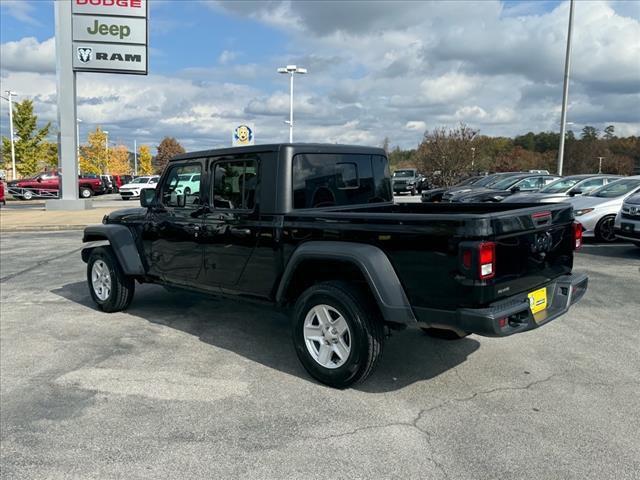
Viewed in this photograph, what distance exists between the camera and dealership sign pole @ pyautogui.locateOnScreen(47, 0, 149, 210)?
69.5 feet

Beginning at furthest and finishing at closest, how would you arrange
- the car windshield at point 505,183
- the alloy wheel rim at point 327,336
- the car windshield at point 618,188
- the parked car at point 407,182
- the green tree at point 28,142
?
1. the green tree at point 28,142
2. the parked car at point 407,182
3. the car windshield at point 505,183
4. the car windshield at point 618,188
5. the alloy wheel rim at point 327,336

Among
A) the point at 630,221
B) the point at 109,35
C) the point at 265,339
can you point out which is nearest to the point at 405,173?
the point at 109,35

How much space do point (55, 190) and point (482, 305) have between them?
38.2m

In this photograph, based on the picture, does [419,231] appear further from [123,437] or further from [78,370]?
[78,370]

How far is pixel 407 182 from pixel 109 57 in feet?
63.9

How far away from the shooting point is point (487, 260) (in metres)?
3.35

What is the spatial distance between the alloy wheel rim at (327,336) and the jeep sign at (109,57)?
801 inches

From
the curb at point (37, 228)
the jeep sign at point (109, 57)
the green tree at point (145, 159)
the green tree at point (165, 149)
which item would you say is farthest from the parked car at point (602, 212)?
the green tree at point (165, 149)

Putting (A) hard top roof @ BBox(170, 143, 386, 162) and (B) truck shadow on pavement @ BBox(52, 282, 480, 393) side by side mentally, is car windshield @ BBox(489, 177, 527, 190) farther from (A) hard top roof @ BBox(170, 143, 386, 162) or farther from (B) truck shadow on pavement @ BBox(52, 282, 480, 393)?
(A) hard top roof @ BBox(170, 143, 386, 162)

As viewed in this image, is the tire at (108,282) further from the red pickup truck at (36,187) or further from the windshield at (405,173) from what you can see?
the red pickup truck at (36,187)

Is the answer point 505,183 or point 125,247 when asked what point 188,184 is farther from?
point 505,183

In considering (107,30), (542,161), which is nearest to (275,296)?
(107,30)

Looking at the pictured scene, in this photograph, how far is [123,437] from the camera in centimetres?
338

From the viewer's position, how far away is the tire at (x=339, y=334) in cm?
384
